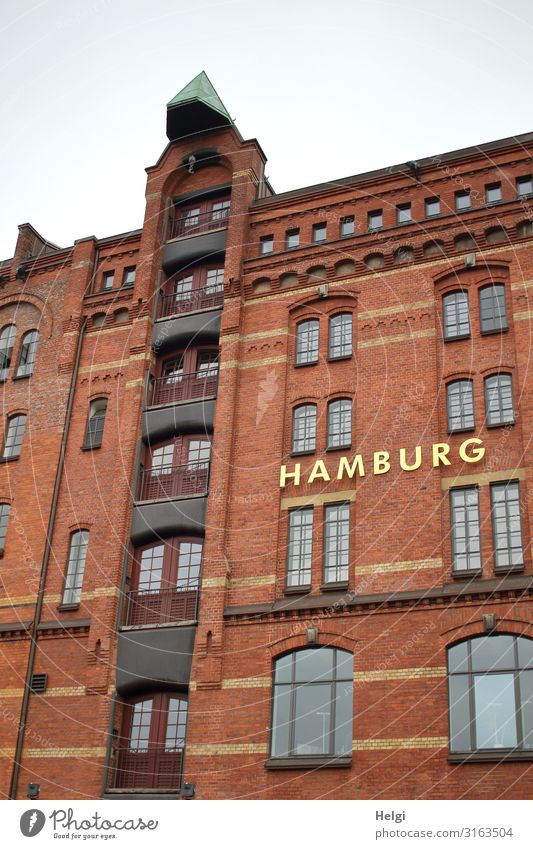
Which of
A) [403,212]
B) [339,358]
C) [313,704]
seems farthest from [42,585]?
[403,212]

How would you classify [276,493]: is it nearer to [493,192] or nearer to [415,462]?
[415,462]

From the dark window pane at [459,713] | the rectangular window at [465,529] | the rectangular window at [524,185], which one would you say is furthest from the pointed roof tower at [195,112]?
the dark window pane at [459,713]

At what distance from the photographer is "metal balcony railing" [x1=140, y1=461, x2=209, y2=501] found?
30.2 meters

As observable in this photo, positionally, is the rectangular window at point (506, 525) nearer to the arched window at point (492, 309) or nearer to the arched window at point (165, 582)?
the arched window at point (492, 309)

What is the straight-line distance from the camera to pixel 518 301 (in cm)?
2867

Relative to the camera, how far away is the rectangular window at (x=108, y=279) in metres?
36.1

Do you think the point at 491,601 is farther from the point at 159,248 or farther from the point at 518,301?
the point at 159,248

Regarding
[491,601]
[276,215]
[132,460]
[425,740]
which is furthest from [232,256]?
[425,740]

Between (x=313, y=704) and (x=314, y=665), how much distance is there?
3.17 feet

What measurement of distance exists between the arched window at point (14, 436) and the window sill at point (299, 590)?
11444mm

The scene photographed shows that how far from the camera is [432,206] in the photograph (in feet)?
104

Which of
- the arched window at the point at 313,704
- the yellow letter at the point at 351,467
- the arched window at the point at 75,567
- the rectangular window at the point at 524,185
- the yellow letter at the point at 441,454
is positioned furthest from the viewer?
the rectangular window at the point at 524,185

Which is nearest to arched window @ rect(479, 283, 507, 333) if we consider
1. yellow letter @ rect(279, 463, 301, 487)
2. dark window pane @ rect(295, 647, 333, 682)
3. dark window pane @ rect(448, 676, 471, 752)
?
yellow letter @ rect(279, 463, 301, 487)

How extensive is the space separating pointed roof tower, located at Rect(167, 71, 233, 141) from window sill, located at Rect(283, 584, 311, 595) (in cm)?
1715
